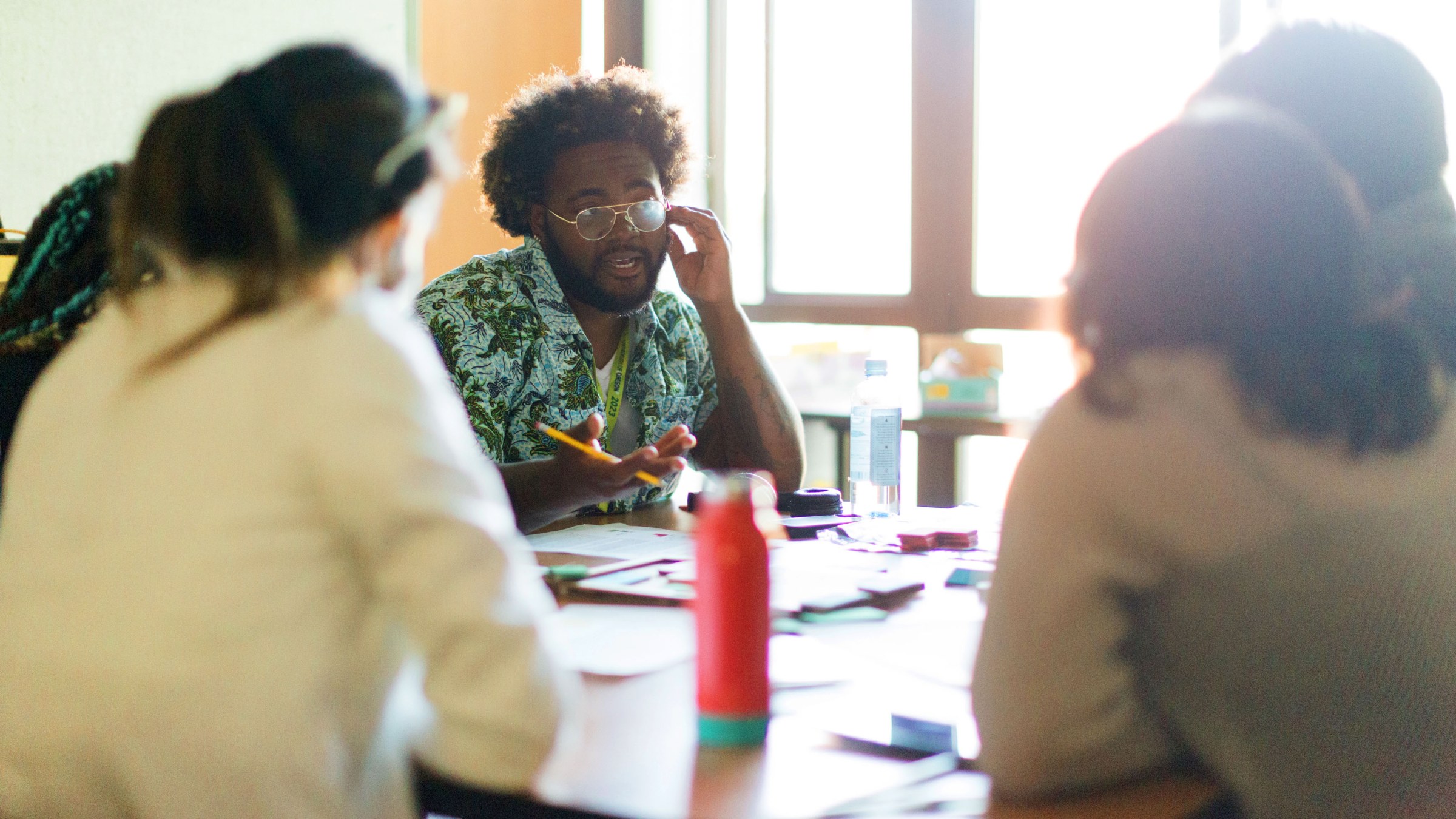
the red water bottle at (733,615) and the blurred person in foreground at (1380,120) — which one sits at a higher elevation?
the blurred person in foreground at (1380,120)

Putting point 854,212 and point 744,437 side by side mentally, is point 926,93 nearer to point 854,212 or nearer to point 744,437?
point 854,212

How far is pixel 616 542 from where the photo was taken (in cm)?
190

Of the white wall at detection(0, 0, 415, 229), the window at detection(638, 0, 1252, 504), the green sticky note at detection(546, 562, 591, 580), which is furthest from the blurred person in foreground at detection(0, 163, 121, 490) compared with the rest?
the window at detection(638, 0, 1252, 504)

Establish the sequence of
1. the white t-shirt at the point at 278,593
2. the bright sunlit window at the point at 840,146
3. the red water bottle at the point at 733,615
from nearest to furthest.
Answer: the white t-shirt at the point at 278,593, the red water bottle at the point at 733,615, the bright sunlit window at the point at 840,146

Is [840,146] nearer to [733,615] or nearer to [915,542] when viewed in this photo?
[915,542]

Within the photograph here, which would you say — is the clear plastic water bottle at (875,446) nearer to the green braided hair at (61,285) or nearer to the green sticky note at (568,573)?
the green sticky note at (568,573)

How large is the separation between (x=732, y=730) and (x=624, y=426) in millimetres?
1517

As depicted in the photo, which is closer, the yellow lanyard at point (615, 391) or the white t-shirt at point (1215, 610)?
the white t-shirt at point (1215, 610)

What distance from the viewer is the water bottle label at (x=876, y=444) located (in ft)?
6.95

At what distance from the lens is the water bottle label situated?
2.12 meters

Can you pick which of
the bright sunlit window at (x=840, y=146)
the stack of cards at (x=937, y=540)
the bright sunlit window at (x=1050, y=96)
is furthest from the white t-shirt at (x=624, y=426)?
the bright sunlit window at (x=840, y=146)

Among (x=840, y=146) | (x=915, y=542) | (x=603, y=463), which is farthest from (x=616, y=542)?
(x=840, y=146)

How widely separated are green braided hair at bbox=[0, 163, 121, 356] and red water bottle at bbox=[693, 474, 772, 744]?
0.89 meters

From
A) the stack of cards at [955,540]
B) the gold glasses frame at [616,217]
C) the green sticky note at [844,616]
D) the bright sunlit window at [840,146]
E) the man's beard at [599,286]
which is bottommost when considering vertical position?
the stack of cards at [955,540]
